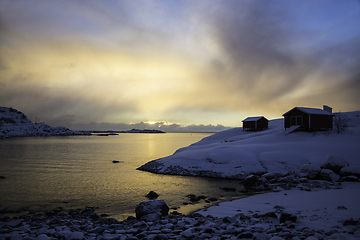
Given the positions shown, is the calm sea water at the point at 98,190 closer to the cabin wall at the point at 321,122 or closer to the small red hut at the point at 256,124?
the cabin wall at the point at 321,122

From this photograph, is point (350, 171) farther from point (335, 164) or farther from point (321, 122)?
point (321, 122)

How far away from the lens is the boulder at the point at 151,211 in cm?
1087

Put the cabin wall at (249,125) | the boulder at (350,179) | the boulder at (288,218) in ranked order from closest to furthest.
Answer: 1. the boulder at (288,218)
2. the boulder at (350,179)
3. the cabin wall at (249,125)

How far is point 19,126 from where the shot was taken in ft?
520

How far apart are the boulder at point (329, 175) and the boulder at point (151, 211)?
1512 cm

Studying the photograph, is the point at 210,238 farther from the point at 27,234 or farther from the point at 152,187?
the point at 152,187

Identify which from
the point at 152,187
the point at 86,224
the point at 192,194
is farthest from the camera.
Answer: the point at 152,187

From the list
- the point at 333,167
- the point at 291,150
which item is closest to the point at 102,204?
the point at 333,167

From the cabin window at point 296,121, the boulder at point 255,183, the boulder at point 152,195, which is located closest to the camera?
the boulder at point 152,195

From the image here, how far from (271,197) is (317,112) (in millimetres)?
34976

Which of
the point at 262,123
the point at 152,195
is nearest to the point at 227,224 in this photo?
the point at 152,195

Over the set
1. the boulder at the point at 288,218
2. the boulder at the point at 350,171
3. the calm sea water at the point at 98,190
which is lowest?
the calm sea water at the point at 98,190

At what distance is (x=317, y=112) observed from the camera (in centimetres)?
4125

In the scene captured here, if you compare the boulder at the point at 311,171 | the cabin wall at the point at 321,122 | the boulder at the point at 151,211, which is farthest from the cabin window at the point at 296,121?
the boulder at the point at 151,211
